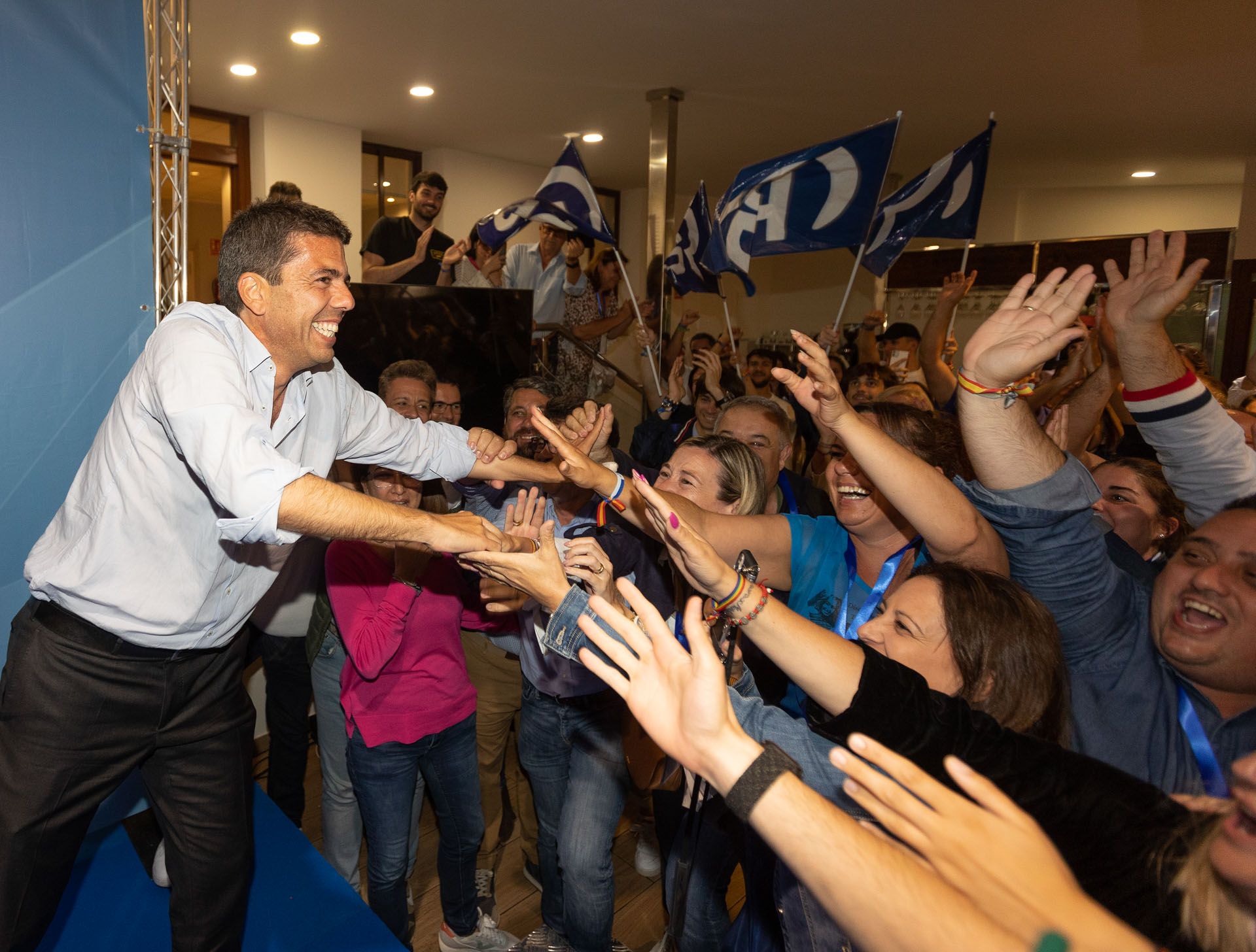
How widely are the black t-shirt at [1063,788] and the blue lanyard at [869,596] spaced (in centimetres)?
57

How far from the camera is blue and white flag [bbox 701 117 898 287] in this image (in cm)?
402

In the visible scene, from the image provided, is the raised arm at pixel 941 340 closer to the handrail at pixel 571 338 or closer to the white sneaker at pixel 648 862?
the handrail at pixel 571 338

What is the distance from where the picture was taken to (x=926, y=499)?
1.72 metres

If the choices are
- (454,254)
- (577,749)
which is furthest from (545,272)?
(577,749)

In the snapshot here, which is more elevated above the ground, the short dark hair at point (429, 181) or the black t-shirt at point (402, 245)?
the short dark hair at point (429, 181)

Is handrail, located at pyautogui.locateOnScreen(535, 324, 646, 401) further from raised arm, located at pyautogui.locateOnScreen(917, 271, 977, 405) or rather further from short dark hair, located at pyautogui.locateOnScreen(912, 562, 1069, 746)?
short dark hair, located at pyautogui.locateOnScreen(912, 562, 1069, 746)

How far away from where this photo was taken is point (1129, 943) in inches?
28.8

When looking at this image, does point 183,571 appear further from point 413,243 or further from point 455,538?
point 413,243

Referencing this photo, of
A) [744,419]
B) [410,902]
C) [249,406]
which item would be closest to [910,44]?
[744,419]

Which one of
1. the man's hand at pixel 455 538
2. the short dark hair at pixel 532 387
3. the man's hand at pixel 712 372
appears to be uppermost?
the man's hand at pixel 712 372

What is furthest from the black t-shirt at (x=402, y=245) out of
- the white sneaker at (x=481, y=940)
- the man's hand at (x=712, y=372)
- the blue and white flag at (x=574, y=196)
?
the white sneaker at (x=481, y=940)

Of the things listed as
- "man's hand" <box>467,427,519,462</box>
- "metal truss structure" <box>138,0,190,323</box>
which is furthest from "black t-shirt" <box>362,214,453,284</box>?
"man's hand" <box>467,427,519,462</box>

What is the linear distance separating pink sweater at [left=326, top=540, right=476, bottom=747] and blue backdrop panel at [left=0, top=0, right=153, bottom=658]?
3.21 feet

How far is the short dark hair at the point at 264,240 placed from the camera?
1.86m
